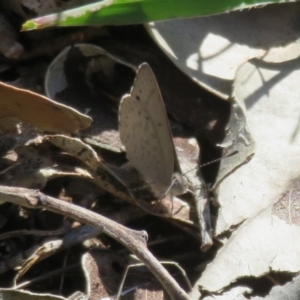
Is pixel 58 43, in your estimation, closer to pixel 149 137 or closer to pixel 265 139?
pixel 149 137

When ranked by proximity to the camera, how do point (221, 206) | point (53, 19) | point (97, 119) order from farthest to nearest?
point (97, 119)
point (221, 206)
point (53, 19)

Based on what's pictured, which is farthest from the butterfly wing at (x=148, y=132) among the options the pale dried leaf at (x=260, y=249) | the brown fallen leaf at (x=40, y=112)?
the pale dried leaf at (x=260, y=249)

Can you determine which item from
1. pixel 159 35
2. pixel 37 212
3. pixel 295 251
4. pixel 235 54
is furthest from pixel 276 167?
pixel 37 212

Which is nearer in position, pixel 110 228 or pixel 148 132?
pixel 110 228

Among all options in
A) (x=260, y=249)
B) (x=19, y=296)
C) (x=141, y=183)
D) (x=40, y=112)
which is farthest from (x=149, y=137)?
(x=19, y=296)

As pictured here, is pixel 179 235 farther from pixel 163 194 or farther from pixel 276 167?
pixel 276 167

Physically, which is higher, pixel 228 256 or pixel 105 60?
pixel 105 60

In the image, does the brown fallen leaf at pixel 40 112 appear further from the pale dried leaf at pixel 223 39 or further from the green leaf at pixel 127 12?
the pale dried leaf at pixel 223 39
